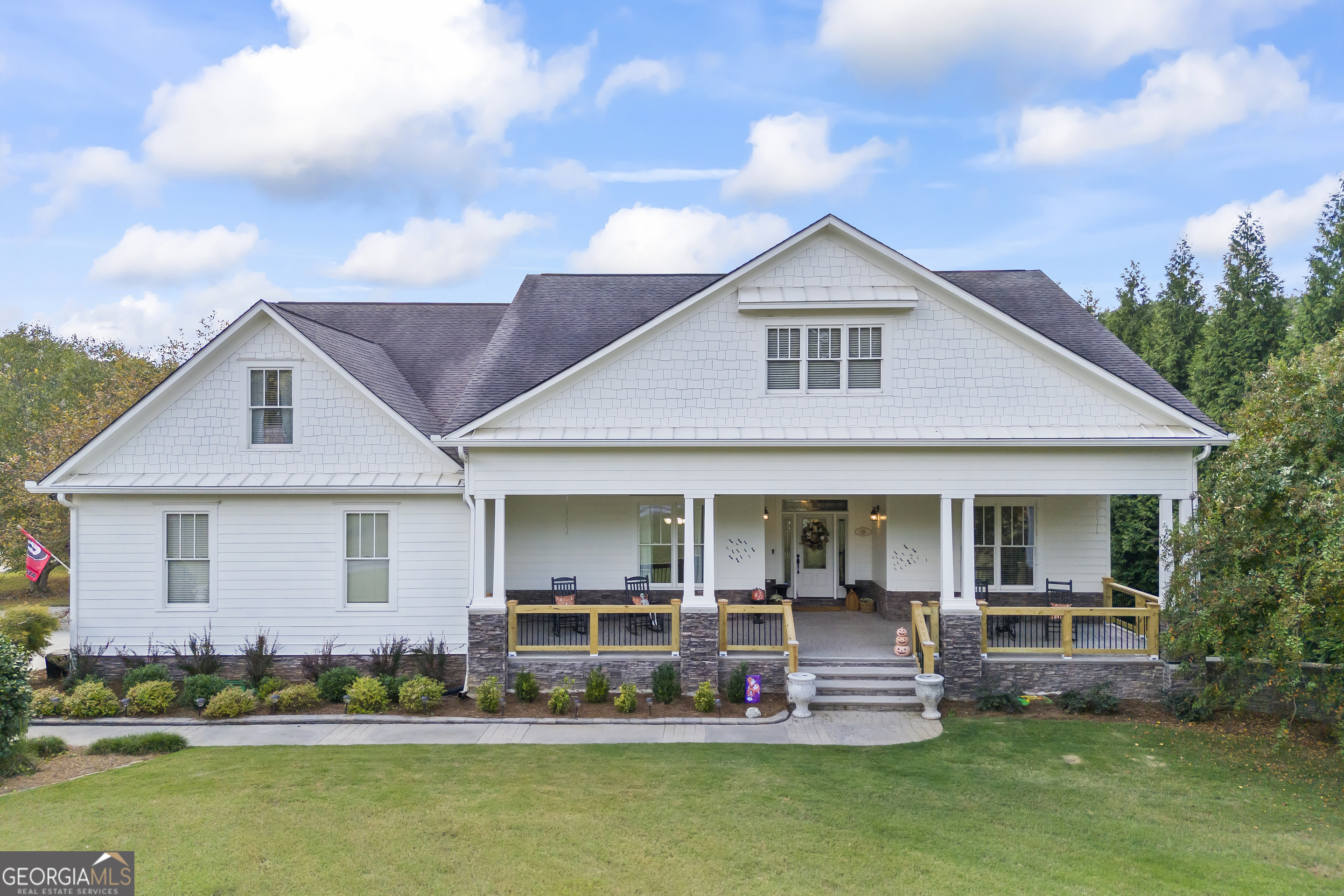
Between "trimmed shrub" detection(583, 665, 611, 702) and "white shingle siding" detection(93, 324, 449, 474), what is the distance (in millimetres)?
4926

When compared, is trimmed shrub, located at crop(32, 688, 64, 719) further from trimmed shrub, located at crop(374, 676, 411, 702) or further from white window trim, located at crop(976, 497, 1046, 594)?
white window trim, located at crop(976, 497, 1046, 594)

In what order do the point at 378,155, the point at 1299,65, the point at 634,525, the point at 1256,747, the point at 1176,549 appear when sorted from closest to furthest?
the point at 1256,747 → the point at 1176,549 → the point at 634,525 → the point at 1299,65 → the point at 378,155

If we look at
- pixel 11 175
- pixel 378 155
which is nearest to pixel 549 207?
pixel 378 155

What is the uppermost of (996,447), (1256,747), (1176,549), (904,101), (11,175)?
(904,101)

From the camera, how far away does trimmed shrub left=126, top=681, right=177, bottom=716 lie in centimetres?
1189

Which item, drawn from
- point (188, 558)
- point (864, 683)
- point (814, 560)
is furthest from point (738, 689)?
point (188, 558)

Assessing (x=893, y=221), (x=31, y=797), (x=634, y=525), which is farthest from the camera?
(x=893, y=221)

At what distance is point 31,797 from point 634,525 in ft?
32.5

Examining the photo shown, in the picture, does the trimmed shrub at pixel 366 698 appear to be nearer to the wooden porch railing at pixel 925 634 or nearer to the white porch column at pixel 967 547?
the wooden porch railing at pixel 925 634

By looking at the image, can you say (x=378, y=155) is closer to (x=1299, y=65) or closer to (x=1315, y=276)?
(x=1299, y=65)

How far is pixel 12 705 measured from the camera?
9008 mm

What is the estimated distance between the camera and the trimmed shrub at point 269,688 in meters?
12.5

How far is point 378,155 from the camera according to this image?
79.6 feet

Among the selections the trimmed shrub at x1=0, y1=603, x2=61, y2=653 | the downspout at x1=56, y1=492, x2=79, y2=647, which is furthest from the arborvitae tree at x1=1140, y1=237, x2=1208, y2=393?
the trimmed shrub at x1=0, y1=603, x2=61, y2=653
